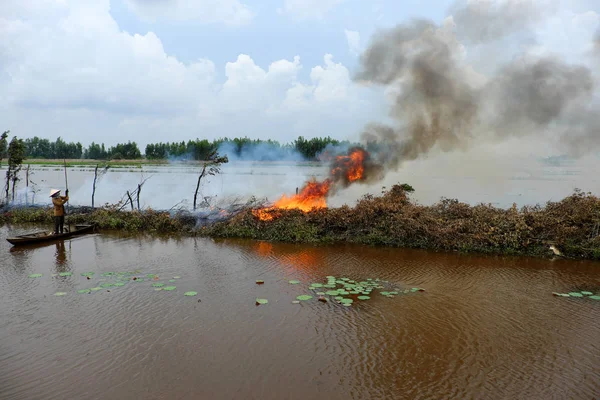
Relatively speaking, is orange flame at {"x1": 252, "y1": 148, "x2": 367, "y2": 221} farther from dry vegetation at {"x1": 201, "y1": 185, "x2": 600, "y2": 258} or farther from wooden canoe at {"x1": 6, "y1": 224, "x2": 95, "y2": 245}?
wooden canoe at {"x1": 6, "y1": 224, "x2": 95, "y2": 245}

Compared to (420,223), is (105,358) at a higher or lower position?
lower

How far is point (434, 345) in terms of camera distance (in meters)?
6.96

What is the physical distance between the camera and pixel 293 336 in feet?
23.6

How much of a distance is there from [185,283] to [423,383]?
22.3 ft

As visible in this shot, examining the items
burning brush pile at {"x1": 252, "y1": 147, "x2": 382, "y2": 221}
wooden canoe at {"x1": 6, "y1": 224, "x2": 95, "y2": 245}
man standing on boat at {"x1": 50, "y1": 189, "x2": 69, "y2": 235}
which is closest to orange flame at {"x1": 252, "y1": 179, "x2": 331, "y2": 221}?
burning brush pile at {"x1": 252, "y1": 147, "x2": 382, "y2": 221}

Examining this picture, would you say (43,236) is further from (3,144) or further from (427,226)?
(427,226)

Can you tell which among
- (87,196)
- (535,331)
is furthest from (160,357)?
(87,196)

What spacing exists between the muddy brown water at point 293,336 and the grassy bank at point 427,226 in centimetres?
188

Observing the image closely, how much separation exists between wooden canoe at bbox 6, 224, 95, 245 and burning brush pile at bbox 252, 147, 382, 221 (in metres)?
8.98

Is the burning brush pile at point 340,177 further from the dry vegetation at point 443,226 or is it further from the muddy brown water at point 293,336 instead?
the muddy brown water at point 293,336

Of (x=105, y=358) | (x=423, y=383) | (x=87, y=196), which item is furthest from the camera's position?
(x=87, y=196)

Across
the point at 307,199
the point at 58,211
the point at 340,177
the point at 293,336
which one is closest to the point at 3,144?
the point at 58,211

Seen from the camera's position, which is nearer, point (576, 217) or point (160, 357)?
point (160, 357)

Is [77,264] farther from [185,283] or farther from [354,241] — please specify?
[354,241]
